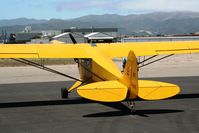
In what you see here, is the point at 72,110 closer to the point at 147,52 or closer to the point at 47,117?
the point at 47,117

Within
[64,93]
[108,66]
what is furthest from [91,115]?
[64,93]

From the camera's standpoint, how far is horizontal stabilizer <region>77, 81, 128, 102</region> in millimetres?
10898

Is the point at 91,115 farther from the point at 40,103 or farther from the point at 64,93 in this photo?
the point at 64,93

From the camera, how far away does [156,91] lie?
448 inches

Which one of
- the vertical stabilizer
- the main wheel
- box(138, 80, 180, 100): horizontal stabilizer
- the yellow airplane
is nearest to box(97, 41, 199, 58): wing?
the yellow airplane

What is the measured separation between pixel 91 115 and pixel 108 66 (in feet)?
6.44

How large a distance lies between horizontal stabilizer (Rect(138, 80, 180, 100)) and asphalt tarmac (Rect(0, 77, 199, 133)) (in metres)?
0.74

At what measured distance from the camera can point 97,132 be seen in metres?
10.1

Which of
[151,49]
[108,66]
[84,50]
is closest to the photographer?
[108,66]

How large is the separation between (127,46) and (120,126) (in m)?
7.13

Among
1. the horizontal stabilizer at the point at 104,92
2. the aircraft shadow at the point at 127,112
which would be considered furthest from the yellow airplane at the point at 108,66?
the aircraft shadow at the point at 127,112

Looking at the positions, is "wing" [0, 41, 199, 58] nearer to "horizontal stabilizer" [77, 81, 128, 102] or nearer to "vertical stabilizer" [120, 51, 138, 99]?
"vertical stabilizer" [120, 51, 138, 99]

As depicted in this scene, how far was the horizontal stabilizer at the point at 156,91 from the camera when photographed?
11.2m

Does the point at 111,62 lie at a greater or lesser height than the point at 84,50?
lesser
